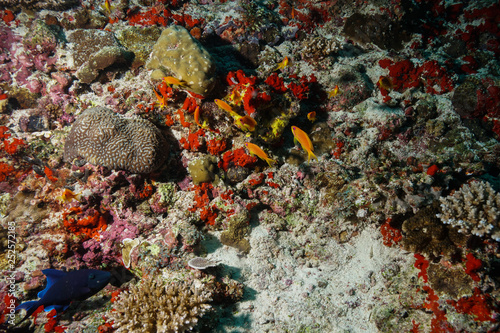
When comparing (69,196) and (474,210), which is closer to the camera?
(474,210)

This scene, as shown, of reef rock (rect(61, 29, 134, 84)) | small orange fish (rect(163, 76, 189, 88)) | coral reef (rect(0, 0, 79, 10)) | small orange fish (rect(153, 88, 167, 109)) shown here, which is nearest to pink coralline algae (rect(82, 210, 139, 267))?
small orange fish (rect(153, 88, 167, 109))

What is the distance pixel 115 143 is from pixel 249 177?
3069mm

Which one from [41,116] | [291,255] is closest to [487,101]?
[291,255]

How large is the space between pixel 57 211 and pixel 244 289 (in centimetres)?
459

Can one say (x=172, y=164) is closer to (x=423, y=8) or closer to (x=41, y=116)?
(x=41, y=116)

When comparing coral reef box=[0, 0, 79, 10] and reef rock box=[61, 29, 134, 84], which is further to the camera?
coral reef box=[0, 0, 79, 10]

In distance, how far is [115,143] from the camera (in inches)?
193

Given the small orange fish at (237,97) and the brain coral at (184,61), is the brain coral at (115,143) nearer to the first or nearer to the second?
the brain coral at (184,61)

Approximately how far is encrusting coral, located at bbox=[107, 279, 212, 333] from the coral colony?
0.10 feet

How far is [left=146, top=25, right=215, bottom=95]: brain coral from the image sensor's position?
5.11 meters

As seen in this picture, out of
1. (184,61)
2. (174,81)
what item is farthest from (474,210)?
(184,61)

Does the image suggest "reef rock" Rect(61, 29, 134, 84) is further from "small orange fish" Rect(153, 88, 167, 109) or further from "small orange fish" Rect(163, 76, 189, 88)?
"small orange fish" Rect(163, 76, 189, 88)

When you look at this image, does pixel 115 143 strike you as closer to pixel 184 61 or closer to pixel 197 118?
pixel 197 118

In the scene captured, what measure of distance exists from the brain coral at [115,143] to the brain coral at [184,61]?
1.37m
